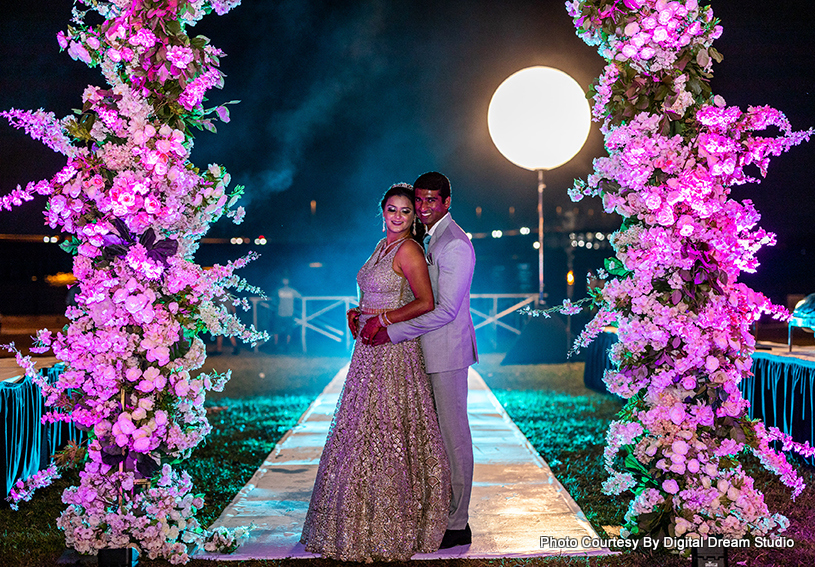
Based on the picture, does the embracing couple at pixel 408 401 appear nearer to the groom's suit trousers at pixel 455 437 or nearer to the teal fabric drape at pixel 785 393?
the groom's suit trousers at pixel 455 437

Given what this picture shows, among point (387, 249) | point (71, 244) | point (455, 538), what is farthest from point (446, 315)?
point (71, 244)

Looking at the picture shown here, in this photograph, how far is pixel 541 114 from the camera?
8273 mm

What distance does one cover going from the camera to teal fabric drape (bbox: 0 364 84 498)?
13.4ft

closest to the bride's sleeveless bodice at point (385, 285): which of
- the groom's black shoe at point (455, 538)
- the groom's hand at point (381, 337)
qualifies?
the groom's hand at point (381, 337)

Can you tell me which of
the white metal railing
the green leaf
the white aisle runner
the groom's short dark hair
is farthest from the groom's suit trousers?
the white metal railing

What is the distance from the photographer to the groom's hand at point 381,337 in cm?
333

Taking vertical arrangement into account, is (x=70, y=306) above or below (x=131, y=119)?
below

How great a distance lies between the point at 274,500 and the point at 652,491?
220 centimetres

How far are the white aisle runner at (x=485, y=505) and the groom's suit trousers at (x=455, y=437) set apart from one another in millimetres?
189

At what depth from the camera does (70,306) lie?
306 centimetres

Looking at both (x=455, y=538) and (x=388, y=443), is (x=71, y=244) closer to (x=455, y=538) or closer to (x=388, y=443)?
(x=388, y=443)

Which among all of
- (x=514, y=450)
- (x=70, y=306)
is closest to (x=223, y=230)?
(x=514, y=450)

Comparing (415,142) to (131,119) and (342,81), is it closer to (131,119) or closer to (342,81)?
(342,81)

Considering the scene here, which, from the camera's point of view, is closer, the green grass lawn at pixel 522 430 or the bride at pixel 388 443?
the bride at pixel 388 443
